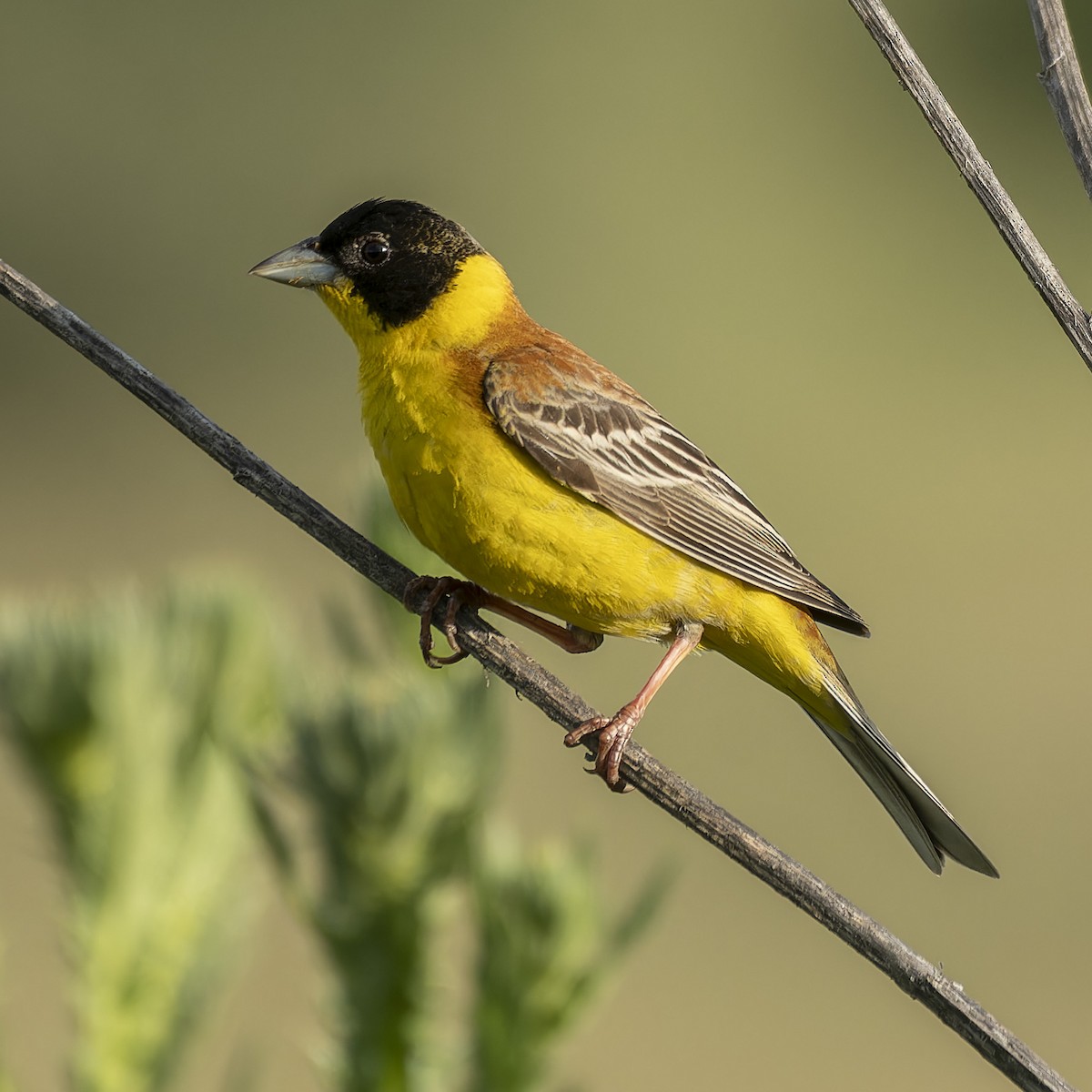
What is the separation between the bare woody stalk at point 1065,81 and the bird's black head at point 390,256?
1.66 m

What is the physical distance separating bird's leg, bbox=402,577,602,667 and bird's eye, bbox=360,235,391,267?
717mm

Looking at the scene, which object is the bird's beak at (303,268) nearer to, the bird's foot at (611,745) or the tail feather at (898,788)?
the bird's foot at (611,745)

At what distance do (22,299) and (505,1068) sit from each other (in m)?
1.26

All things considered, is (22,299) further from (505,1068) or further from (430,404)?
(505,1068)

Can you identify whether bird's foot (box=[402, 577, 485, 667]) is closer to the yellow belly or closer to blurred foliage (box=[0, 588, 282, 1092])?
the yellow belly

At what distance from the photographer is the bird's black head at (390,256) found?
301 centimetres

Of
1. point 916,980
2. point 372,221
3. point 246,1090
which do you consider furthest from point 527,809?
point 916,980

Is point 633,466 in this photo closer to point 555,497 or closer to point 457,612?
point 555,497

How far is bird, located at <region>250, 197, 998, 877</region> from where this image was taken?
8.68 feet

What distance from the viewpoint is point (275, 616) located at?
2.34m

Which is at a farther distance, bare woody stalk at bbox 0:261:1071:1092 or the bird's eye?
the bird's eye

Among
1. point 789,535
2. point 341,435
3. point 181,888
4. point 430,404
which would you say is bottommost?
point 341,435

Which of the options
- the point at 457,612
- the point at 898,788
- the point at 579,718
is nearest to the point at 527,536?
the point at 457,612

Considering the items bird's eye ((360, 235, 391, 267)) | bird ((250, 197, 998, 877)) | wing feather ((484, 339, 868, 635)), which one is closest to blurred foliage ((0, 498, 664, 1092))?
bird ((250, 197, 998, 877))
